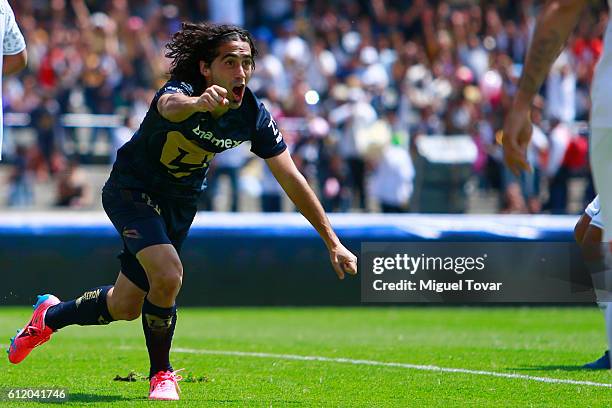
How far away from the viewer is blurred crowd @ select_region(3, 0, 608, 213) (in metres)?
17.8

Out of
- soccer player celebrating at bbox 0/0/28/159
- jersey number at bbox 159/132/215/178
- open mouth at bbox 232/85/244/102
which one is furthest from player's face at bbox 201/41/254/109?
soccer player celebrating at bbox 0/0/28/159

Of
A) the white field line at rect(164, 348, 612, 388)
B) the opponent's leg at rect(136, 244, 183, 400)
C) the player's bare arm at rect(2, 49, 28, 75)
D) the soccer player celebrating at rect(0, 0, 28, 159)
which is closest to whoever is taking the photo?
the opponent's leg at rect(136, 244, 183, 400)

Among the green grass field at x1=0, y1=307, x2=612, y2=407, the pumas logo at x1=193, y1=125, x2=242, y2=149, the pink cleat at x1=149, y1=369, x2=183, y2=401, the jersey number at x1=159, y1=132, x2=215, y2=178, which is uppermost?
the pumas logo at x1=193, y1=125, x2=242, y2=149

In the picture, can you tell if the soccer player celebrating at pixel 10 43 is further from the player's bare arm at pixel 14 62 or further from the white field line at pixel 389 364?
the white field line at pixel 389 364

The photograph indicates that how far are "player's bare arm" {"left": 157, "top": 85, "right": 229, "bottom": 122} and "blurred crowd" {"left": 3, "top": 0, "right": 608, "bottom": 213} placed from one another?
11.1 meters

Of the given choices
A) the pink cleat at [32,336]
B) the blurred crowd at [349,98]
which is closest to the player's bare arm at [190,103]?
the pink cleat at [32,336]

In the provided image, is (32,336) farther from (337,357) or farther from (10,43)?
(337,357)

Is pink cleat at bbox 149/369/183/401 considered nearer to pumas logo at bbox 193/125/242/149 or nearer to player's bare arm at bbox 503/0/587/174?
pumas logo at bbox 193/125/242/149

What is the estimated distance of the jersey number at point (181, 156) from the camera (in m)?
6.80

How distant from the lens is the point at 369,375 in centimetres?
803

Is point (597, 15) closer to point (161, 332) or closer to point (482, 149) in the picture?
point (482, 149)

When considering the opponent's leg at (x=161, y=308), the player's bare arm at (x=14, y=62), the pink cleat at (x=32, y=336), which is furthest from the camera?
the pink cleat at (x=32, y=336)

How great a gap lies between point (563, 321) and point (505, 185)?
5.06 m

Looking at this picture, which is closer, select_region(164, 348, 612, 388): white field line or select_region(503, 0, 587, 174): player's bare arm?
select_region(503, 0, 587, 174): player's bare arm
